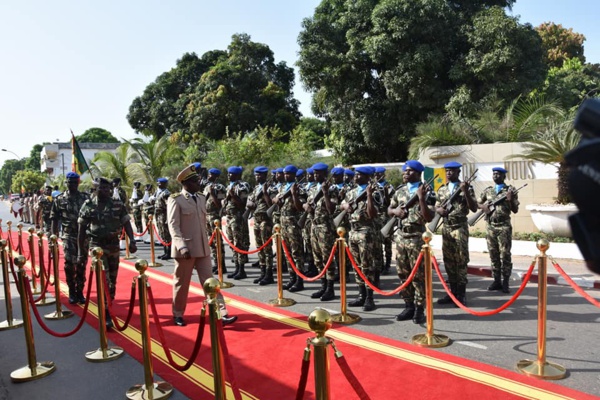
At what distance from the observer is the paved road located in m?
4.30

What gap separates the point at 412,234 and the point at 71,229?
17.6 feet

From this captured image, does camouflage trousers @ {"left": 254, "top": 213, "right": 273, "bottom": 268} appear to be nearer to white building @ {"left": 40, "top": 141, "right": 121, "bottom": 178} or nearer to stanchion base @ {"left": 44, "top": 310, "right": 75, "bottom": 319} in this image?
stanchion base @ {"left": 44, "top": 310, "right": 75, "bottom": 319}

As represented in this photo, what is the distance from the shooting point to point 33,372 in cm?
464

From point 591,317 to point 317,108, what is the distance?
Result: 1791 cm

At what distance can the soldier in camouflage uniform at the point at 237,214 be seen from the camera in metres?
8.95

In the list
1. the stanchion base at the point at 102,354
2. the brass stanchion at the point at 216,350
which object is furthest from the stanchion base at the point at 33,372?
the brass stanchion at the point at 216,350

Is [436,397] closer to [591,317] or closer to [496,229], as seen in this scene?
[591,317]

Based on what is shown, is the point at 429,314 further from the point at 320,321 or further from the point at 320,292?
the point at 320,321

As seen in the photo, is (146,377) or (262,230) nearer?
(146,377)

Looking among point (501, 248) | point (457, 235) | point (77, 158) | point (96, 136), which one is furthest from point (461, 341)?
point (96, 136)

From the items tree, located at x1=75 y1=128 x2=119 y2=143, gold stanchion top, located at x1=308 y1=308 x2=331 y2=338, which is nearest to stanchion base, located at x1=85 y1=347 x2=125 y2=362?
gold stanchion top, located at x1=308 y1=308 x2=331 y2=338

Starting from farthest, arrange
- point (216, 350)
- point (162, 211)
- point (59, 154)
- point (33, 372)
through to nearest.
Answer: point (59, 154)
point (162, 211)
point (33, 372)
point (216, 350)

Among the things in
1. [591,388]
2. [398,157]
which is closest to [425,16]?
[398,157]

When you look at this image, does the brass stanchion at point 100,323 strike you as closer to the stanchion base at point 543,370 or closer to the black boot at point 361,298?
the black boot at point 361,298
